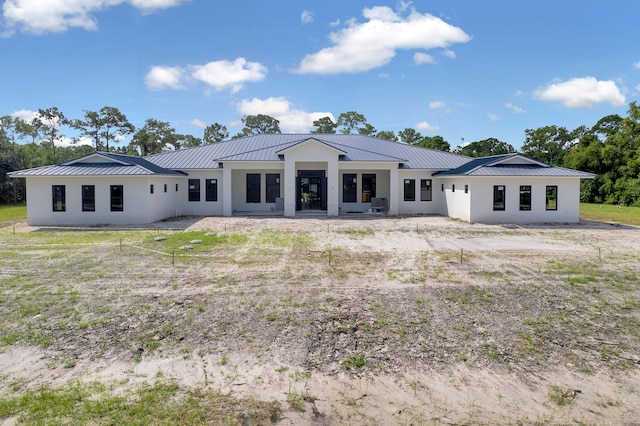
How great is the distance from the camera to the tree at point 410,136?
5981 centimetres

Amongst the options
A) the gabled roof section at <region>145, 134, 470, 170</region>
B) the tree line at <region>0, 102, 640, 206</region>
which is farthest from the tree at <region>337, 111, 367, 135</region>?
the gabled roof section at <region>145, 134, 470, 170</region>

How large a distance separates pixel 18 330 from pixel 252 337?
3.43 m

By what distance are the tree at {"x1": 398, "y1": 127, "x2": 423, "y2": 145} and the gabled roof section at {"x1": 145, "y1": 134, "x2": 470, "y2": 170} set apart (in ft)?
103

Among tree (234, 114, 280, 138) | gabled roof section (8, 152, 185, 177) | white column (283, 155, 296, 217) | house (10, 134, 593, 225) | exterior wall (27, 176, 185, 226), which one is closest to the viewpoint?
gabled roof section (8, 152, 185, 177)

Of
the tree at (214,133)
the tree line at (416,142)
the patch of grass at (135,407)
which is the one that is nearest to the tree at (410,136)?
the tree line at (416,142)

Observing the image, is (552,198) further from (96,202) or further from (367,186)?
(96,202)

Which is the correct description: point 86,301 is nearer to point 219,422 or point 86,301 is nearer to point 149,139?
point 219,422

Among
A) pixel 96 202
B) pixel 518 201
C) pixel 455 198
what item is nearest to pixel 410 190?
pixel 455 198

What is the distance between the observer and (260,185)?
25.3 m

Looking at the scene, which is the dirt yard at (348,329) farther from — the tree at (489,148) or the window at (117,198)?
the tree at (489,148)

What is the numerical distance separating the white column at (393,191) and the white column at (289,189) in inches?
209

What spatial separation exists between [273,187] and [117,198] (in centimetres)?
884

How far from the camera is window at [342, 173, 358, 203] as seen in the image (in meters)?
25.4

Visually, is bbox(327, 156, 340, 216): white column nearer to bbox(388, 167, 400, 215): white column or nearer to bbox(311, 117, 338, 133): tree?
bbox(388, 167, 400, 215): white column
